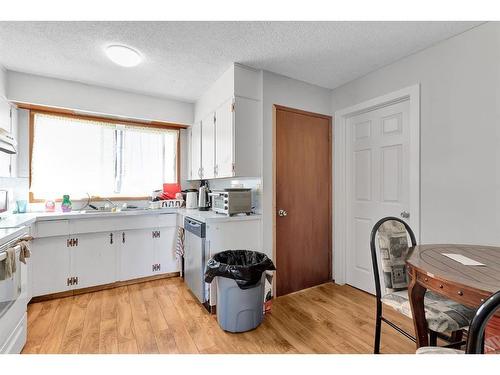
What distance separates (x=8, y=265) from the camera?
4.93ft

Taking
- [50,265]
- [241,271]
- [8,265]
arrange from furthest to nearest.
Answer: [50,265], [241,271], [8,265]

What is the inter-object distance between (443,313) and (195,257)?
202 centimetres

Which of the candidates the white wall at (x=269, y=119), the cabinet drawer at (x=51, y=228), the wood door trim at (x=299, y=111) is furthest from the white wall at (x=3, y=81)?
the wood door trim at (x=299, y=111)

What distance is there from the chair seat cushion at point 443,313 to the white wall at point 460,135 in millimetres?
743

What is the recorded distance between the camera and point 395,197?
2414 mm

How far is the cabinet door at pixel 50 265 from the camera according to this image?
8.08ft

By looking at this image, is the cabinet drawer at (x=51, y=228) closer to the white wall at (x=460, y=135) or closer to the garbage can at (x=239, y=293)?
the garbage can at (x=239, y=293)

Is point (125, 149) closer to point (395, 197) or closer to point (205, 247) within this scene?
point (205, 247)

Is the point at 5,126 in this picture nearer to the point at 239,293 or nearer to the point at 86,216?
the point at 86,216

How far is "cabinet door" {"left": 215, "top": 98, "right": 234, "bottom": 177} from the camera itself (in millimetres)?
2461

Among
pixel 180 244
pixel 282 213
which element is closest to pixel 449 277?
pixel 282 213

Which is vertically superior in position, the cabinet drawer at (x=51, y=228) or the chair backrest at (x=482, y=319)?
the chair backrest at (x=482, y=319)

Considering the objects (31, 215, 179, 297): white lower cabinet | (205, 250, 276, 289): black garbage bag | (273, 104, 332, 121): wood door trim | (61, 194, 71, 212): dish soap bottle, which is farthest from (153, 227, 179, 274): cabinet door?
(273, 104, 332, 121): wood door trim

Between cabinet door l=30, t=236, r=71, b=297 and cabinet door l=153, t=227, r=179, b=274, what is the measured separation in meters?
0.91
